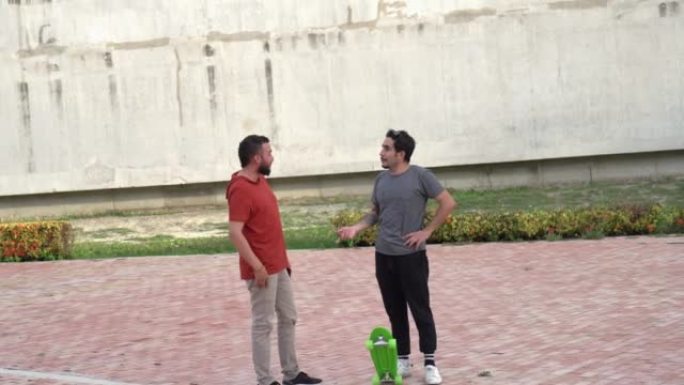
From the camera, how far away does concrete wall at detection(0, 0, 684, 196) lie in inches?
892

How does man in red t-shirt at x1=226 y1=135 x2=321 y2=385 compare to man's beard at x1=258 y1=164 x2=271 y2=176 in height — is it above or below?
below

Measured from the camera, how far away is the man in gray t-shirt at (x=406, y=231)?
7.26 meters

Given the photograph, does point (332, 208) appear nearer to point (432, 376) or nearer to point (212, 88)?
point (212, 88)

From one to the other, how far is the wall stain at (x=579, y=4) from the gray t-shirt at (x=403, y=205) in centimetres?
1637

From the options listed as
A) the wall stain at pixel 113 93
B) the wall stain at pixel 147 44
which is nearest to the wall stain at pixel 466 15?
the wall stain at pixel 147 44

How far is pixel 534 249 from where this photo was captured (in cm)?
1462

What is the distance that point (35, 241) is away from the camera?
54.9 feet

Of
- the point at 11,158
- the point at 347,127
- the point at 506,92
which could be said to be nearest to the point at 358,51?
the point at 347,127

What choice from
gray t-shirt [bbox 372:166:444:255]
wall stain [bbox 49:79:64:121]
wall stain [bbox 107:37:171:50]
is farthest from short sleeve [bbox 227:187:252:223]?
wall stain [bbox 49:79:64:121]

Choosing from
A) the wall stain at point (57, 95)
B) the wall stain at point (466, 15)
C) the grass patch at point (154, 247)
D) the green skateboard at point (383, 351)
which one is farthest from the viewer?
the wall stain at point (57, 95)

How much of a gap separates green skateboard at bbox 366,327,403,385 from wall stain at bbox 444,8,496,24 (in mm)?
16648

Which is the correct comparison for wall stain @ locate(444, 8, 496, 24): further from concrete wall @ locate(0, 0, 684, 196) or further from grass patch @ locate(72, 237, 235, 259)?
grass patch @ locate(72, 237, 235, 259)

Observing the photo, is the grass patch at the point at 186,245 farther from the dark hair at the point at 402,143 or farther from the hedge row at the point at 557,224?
the dark hair at the point at 402,143

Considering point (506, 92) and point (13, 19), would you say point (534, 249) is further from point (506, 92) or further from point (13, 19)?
point (13, 19)
